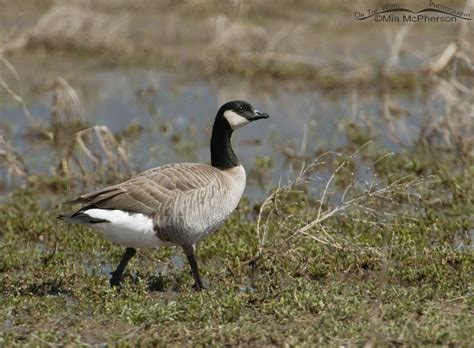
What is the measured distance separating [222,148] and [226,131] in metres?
0.17

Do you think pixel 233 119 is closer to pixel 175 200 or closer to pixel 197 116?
pixel 175 200

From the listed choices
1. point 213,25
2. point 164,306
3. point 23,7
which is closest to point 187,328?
point 164,306

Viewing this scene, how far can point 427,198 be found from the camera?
10805 mm

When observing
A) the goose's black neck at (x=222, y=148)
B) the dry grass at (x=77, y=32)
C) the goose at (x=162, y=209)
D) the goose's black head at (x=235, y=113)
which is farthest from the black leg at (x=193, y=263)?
the dry grass at (x=77, y=32)

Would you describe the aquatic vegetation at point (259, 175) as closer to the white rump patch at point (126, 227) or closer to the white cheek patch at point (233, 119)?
the white rump patch at point (126, 227)

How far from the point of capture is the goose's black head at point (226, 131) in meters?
8.80

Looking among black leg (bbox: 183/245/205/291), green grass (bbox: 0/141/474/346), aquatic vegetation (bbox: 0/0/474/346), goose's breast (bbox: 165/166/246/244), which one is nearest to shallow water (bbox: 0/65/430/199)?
aquatic vegetation (bbox: 0/0/474/346)

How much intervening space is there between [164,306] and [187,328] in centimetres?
36

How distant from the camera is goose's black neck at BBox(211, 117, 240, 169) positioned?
8797mm

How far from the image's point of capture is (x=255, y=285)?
27.2 ft

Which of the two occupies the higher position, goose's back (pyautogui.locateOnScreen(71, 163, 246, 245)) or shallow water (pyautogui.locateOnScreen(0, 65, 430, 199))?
goose's back (pyautogui.locateOnScreen(71, 163, 246, 245))

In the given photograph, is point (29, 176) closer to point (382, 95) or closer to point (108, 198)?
point (108, 198)

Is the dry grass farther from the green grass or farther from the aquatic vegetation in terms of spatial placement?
the green grass

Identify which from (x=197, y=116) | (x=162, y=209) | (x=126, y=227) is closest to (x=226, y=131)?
(x=162, y=209)
